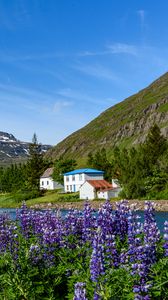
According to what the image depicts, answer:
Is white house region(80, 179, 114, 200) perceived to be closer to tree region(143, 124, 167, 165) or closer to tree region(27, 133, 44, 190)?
tree region(143, 124, 167, 165)

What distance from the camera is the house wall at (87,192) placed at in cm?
8738

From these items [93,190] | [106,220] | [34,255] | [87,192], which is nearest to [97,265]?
[106,220]

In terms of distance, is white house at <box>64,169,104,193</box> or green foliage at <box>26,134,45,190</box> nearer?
white house at <box>64,169,104,193</box>

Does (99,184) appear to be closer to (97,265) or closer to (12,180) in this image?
(12,180)

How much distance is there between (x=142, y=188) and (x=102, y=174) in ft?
80.6

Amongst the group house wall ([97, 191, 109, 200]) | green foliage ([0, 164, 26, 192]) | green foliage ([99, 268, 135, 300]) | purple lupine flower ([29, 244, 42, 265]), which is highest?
green foliage ([0, 164, 26, 192])

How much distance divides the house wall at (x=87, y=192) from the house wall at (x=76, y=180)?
10.8 meters

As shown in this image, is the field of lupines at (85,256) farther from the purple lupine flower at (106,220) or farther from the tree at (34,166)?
the tree at (34,166)

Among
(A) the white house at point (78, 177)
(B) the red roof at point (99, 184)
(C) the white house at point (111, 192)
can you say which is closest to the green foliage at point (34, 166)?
(A) the white house at point (78, 177)

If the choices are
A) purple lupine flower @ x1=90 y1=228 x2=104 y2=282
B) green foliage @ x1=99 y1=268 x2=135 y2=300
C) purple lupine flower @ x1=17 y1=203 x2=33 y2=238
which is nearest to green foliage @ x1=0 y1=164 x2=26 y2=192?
purple lupine flower @ x1=17 y1=203 x2=33 y2=238

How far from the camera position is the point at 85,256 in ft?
31.3

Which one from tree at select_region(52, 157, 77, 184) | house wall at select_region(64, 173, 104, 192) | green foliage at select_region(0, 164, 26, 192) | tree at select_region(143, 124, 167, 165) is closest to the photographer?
tree at select_region(143, 124, 167, 165)

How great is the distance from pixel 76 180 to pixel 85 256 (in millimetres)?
94666

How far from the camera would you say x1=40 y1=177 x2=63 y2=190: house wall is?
405 feet
